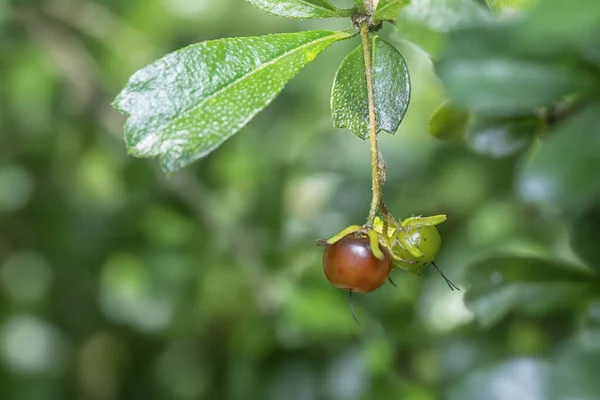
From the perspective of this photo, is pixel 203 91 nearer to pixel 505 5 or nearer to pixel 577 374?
pixel 505 5

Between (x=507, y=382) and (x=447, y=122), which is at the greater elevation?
(x=447, y=122)

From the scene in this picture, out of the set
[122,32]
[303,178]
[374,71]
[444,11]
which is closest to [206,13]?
[122,32]

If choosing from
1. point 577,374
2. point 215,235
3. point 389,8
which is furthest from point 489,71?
point 215,235

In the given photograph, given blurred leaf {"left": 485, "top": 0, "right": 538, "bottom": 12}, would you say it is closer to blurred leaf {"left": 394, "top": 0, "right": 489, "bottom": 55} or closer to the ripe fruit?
blurred leaf {"left": 394, "top": 0, "right": 489, "bottom": 55}

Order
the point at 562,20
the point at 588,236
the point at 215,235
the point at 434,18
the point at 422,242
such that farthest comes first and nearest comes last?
the point at 215,235, the point at 588,236, the point at 422,242, the point at 434,18, the point at 562,20

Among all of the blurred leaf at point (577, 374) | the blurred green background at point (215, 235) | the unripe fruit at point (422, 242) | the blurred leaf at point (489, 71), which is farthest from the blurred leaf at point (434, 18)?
the blurred green background at point (215, 235)
